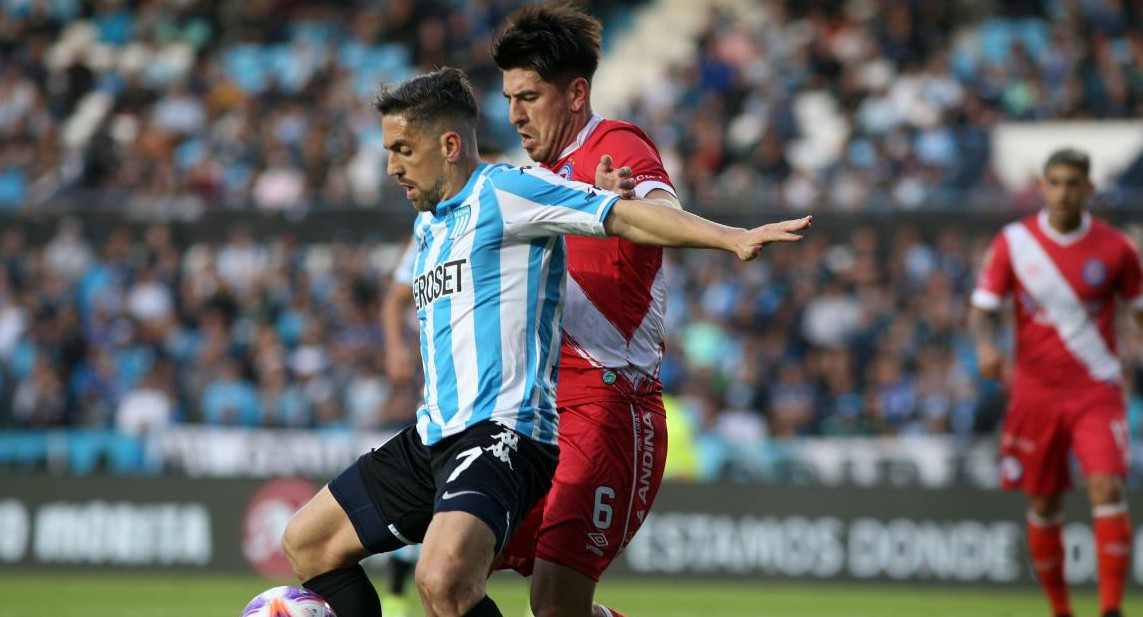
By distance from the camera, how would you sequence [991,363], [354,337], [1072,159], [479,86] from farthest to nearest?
[479,86] < [354,337] < [1072,159] < [991,363]

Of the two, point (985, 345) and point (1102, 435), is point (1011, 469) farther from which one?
point (985, 345)

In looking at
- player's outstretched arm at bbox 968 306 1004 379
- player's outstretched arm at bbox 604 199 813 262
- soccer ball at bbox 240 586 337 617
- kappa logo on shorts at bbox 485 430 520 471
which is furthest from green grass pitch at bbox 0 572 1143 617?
player's outstretched arm at bbox 604 199 813 262

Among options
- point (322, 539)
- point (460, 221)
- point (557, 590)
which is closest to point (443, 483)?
point (322, 539)

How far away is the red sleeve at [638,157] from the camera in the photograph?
553 centimetres

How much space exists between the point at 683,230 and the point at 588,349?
954 mm

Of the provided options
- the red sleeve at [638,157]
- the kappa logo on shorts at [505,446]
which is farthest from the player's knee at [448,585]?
the red sleeve at [638,157]

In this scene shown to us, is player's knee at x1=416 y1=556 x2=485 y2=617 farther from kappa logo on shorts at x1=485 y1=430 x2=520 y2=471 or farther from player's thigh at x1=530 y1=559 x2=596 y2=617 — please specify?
player's thigh at x1=530 y1=559 x2=596 y2=617

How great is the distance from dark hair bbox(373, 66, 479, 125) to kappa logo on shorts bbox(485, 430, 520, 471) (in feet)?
3.55

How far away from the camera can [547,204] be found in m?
5.19

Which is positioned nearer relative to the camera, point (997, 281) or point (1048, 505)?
point (1048, 505)

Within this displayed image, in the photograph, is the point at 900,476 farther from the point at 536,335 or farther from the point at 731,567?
the point at 536,335

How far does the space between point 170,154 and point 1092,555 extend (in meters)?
12.3

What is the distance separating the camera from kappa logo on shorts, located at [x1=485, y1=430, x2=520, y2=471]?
5125 millimetres

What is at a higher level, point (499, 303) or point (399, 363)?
point (499, 303)
